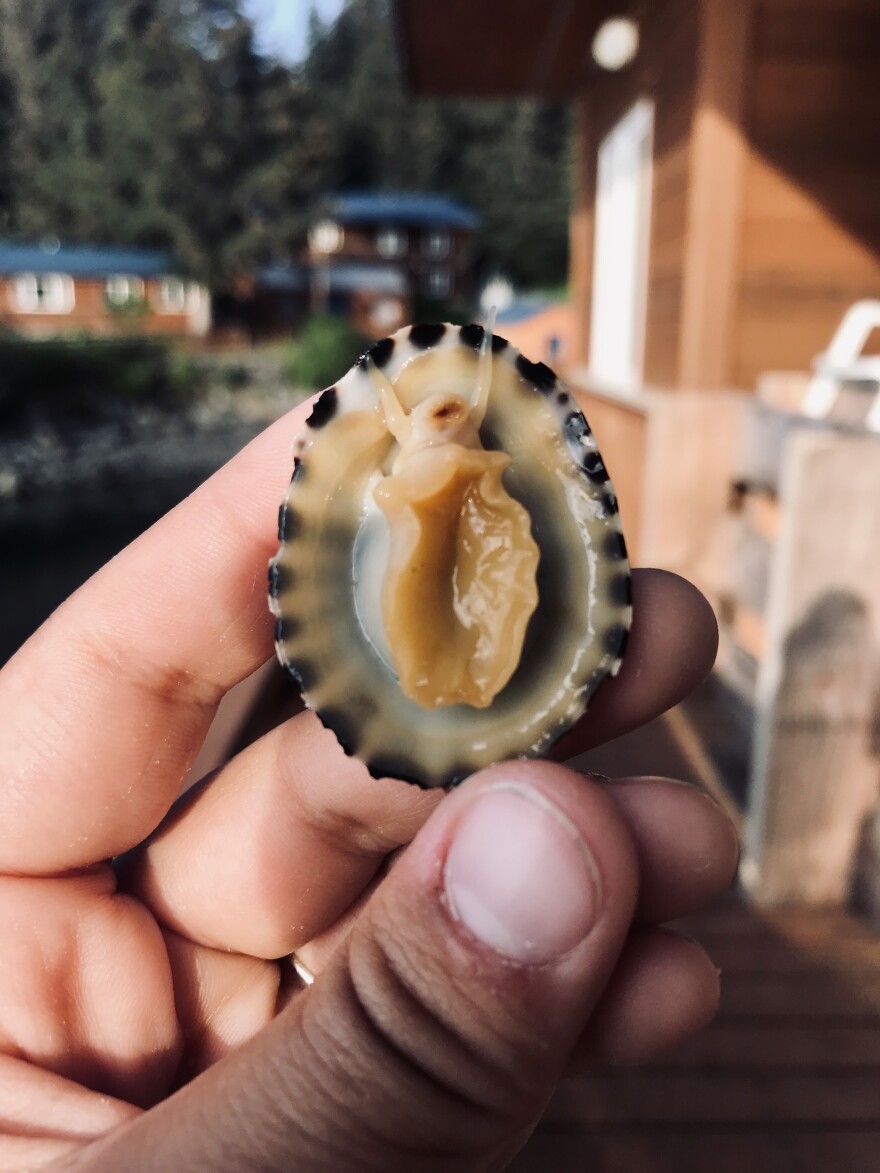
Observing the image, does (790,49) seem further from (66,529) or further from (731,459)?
(66,529)

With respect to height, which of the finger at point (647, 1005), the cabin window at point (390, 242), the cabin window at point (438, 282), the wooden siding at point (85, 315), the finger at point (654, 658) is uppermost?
the cabin window at point (390, 242)

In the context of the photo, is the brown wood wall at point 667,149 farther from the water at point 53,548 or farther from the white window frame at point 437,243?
the white window frame at point 437,243

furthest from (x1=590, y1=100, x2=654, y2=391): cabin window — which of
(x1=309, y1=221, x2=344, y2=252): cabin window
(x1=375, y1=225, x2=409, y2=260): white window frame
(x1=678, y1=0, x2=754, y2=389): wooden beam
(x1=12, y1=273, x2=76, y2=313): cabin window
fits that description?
(x1=375, y1=225, x2=409, y2=260): white window frame

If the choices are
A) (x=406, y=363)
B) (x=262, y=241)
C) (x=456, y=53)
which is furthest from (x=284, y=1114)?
(x=262, y=241)

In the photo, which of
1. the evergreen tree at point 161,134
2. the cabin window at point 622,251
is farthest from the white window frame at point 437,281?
the cabin window at point 622,251

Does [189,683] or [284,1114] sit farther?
[189,683]
